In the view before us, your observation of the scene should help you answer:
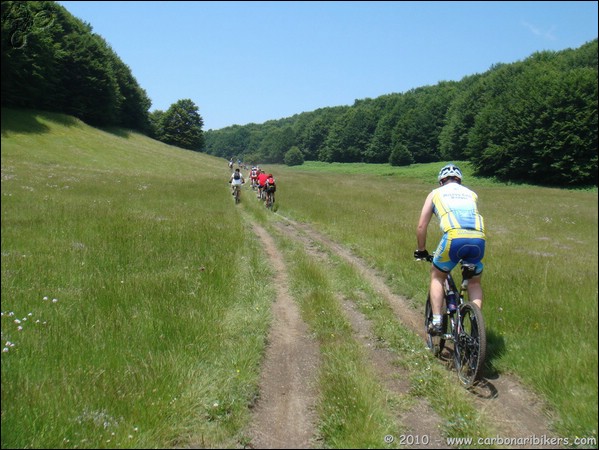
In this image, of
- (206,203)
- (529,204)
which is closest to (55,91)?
(529,204)

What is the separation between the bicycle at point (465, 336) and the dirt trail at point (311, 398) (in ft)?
0.84

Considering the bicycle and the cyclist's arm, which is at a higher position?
the cyclist's arm

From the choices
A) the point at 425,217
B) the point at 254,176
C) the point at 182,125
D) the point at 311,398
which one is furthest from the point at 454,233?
the point at 182,125

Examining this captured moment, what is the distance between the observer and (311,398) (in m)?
4.32

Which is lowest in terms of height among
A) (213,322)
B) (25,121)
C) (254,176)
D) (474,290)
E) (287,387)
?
(287,387)

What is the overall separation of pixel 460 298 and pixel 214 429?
11.8 ft

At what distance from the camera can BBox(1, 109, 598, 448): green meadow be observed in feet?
10.8

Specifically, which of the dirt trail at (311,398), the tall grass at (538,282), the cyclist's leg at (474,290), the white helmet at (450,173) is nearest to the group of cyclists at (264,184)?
the tall grass at (538,282)

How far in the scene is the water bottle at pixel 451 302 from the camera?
523 centimetres

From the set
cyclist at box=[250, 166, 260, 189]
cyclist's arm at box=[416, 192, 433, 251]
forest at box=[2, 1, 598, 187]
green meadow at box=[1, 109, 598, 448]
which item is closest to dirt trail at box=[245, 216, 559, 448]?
green meadow at box=[1, 109, 598, 448]

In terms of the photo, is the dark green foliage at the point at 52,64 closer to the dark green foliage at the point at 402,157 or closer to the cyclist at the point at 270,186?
the cyclist at the point at 270,186

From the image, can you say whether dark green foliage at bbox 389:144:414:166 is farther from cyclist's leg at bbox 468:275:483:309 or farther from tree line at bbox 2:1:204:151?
cyclist's leg at bbox 468:275:483:309

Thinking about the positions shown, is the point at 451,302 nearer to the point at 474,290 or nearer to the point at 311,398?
the point at 474,290

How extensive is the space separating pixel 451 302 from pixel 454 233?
3.59 feet
